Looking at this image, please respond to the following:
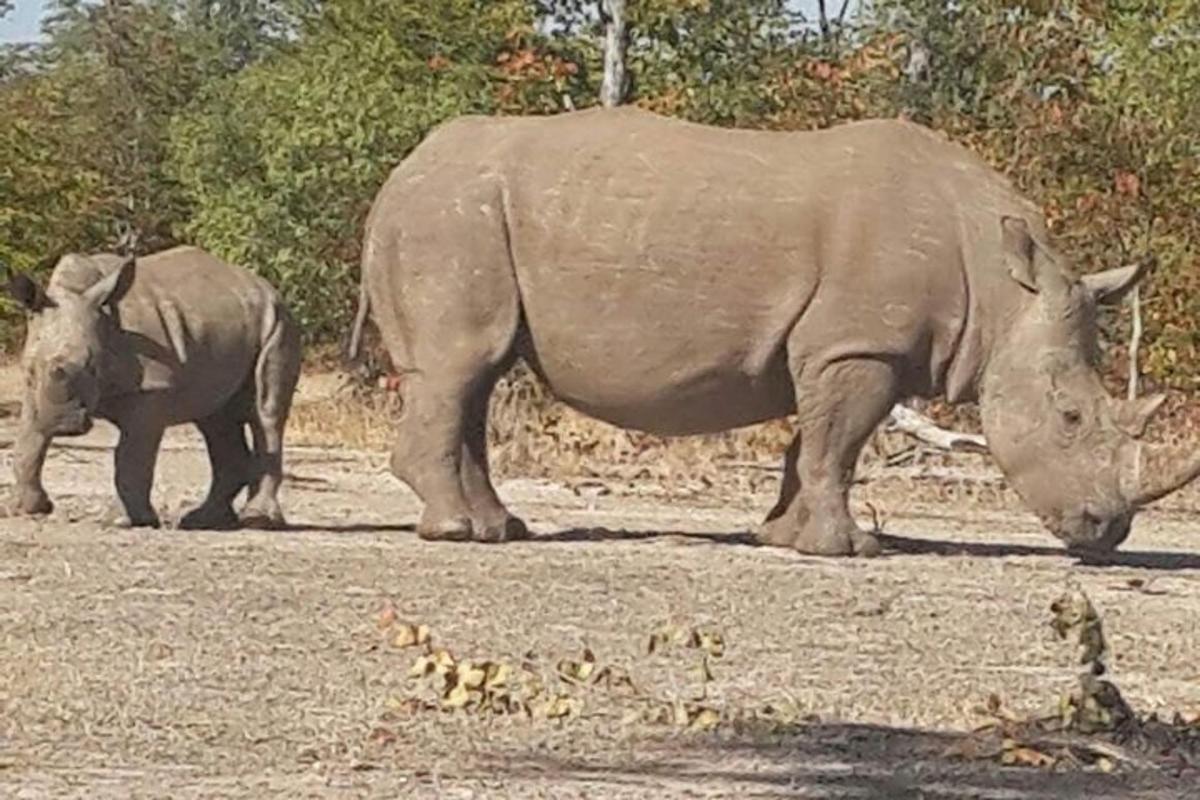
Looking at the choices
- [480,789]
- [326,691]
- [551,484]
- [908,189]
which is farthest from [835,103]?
[480,789]

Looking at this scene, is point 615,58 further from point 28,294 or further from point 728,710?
point 728,710

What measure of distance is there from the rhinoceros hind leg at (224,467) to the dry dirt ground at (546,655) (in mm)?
466

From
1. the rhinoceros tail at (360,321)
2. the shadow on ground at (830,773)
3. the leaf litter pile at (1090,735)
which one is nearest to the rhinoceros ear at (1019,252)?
the rhinoceros tail at (360,321)

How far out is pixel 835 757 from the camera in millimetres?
8312

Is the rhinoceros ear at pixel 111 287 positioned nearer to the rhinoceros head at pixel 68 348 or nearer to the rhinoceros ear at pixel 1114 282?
the rhinoceros head at pixel 68 348

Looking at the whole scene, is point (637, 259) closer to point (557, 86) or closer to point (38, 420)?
point (38, 420)

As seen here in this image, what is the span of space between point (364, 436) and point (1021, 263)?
11891 millimetres

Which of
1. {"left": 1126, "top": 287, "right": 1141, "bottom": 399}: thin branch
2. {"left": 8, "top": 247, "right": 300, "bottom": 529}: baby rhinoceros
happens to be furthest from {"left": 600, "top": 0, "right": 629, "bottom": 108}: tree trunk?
{"left": 8, "top": 247, "right": 300, "bottom": 529}: baby rhinoceros

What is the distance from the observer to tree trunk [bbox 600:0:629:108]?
31.6m

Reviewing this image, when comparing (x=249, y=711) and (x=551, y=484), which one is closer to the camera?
(x=249, y=711)

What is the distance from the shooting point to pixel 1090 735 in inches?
341

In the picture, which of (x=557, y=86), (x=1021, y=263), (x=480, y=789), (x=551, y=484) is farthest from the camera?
(x=557, y=86)

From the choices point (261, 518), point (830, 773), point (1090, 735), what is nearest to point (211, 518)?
point (261, 518)

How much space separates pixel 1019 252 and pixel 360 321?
4.02 metres
